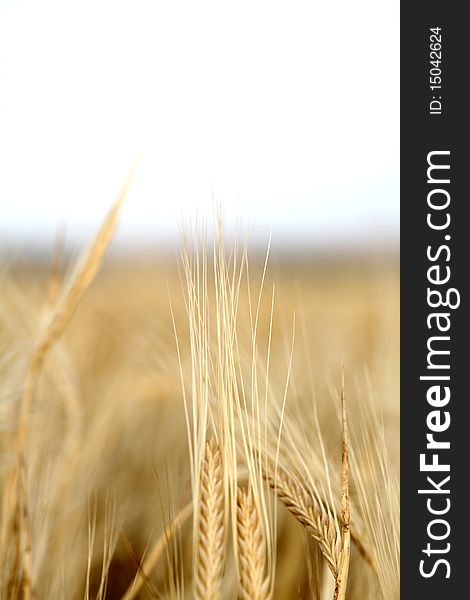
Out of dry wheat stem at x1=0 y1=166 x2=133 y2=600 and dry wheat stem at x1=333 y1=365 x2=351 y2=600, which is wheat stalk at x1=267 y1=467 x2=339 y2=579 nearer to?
dry wheat stem at x1=333 y1=365 x2=351 y2=600

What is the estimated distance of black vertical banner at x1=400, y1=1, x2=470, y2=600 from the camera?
0.61 metres

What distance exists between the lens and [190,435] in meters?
0.63

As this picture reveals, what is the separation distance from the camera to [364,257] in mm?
732

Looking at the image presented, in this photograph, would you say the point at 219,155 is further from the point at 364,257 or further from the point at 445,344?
the point at 445,344

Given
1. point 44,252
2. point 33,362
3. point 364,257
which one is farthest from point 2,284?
point 364,257

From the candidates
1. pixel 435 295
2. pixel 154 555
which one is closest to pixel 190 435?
pixel 154 555

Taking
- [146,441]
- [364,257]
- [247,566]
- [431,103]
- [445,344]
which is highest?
[431,103]

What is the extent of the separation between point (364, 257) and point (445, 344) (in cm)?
16

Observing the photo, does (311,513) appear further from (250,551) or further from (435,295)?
(435,295)

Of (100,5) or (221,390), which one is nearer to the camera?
(221,390)

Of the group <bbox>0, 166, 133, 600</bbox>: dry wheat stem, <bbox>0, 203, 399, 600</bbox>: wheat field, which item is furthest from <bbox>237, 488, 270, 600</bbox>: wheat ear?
<bbox>0, 166, 133, 600</bbox>: dry wheat stem

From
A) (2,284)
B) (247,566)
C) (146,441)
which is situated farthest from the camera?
(146,441)

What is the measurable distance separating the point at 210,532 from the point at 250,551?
0.04m

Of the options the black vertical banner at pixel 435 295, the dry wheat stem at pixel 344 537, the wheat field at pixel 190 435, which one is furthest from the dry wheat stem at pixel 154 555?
the black vertical banner at pixel 435 295
